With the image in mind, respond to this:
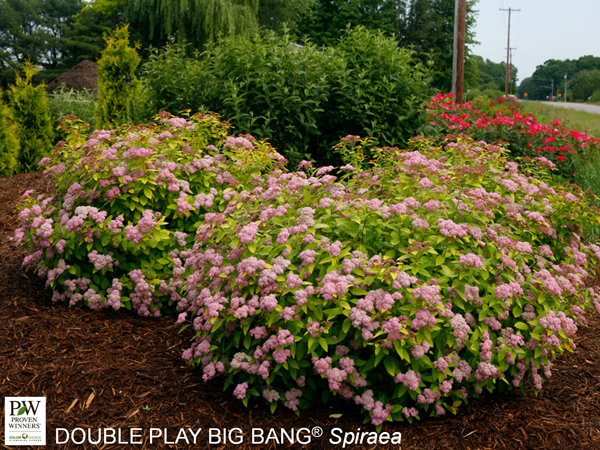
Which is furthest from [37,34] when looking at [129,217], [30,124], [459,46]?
[129,217]

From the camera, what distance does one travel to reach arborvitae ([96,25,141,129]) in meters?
8.52

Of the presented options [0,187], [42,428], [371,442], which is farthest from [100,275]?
[0,187]

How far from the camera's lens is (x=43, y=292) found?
3.84 metres

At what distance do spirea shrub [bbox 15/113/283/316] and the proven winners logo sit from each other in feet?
3.03

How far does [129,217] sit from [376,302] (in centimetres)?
223

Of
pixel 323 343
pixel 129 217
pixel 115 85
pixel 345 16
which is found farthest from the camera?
pixel 345 16

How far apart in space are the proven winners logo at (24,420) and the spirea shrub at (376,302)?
2.68 ft

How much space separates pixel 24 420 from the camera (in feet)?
8.22

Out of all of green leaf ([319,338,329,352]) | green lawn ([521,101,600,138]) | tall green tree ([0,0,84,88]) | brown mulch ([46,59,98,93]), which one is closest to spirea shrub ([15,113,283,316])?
green leaf ([319,338,329,352])

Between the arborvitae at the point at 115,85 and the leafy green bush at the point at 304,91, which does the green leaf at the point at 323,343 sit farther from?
the arborvitae at the point at 115,85

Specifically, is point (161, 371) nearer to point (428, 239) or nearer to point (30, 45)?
point (428, 239)

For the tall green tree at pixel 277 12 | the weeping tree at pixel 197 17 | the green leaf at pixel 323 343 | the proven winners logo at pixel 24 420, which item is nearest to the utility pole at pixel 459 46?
the weeping tree at pixel 197 17

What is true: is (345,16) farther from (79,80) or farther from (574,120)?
(79,80)

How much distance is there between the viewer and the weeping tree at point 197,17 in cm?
1797
